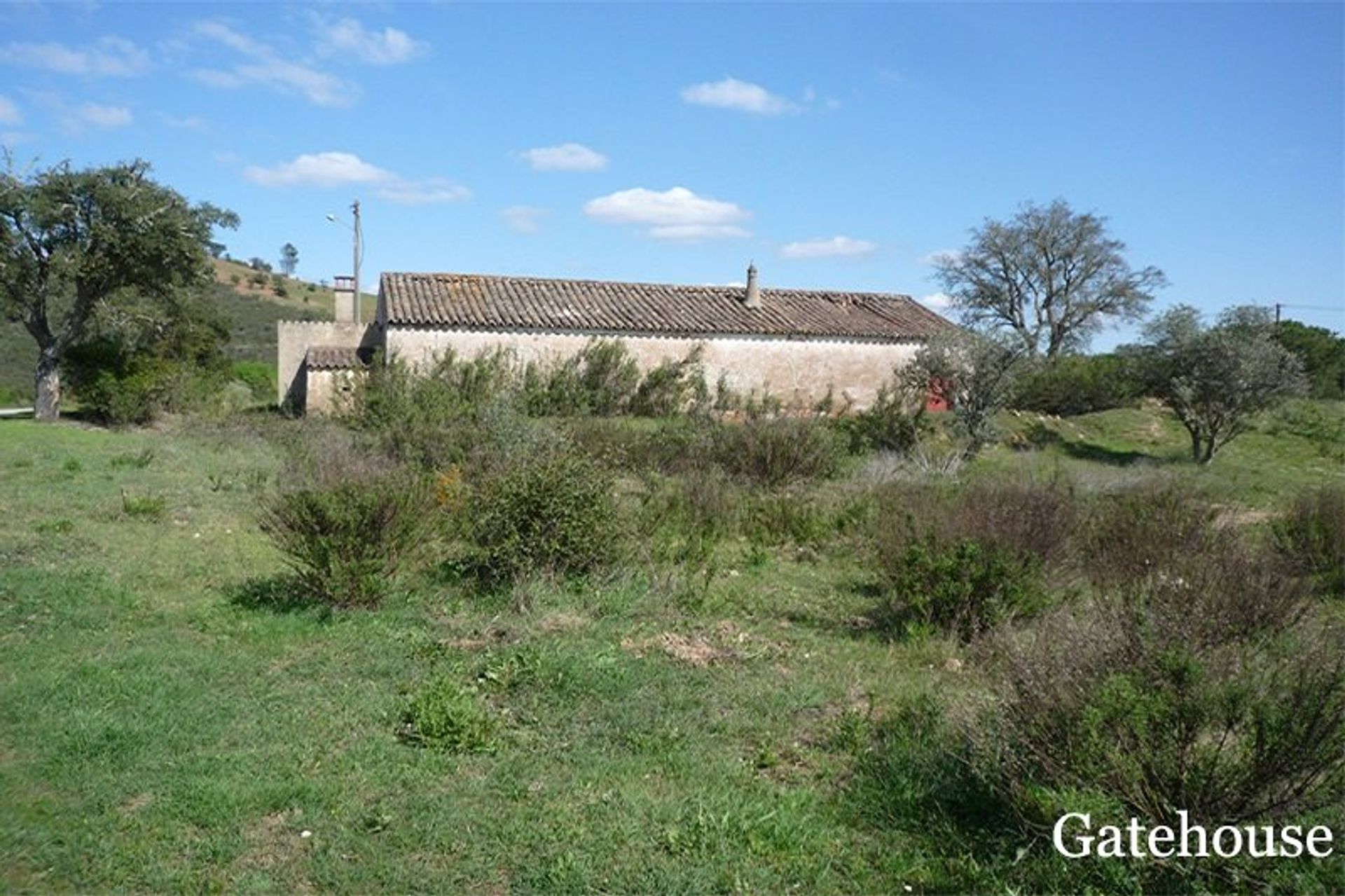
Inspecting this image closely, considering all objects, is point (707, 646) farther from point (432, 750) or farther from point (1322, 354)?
point (1322, 354)

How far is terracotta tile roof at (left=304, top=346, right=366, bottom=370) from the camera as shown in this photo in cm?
2400

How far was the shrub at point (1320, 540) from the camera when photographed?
9773 millimetres

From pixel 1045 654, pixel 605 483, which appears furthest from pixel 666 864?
pixel 605 483

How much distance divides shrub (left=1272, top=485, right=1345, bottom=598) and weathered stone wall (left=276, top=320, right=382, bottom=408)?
2400 cm

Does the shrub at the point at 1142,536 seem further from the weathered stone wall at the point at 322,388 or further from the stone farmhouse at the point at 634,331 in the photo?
the weathered stone wall at the point at 322,388

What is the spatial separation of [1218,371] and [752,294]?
12108mm

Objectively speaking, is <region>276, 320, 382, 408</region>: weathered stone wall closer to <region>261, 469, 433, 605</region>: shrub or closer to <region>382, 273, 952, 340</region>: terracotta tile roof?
<region>382, 273, 952, 340</region>: terracotta tile roof

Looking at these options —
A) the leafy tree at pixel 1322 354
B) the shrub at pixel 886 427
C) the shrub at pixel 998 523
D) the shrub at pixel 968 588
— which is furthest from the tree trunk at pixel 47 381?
the leafy tree at pixel 1322 354

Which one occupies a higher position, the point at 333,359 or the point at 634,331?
the point at 634,331

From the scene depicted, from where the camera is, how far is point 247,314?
58594 mm

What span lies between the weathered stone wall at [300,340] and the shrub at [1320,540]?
78.7ft

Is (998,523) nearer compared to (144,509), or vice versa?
(998,523)

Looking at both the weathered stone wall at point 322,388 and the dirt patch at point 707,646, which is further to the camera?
the weathered stone wall at point 322,388

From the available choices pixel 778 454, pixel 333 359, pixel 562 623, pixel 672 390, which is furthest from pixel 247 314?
pixel 562 623
